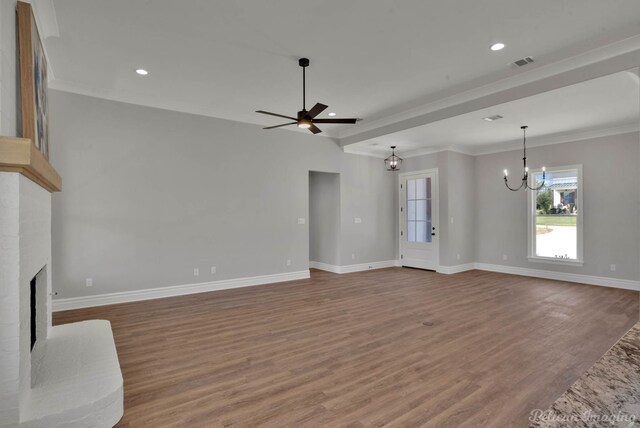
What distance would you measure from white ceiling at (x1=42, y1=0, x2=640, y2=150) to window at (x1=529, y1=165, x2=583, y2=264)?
12.1ft

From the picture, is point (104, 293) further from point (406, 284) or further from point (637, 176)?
point (637, 176)

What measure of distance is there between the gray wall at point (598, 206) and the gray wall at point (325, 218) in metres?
3.79

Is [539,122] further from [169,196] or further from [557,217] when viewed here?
[169,196]

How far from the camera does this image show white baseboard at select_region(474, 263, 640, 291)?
6025mm

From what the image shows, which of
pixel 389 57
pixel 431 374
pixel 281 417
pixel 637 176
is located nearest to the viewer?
pixel 281 417

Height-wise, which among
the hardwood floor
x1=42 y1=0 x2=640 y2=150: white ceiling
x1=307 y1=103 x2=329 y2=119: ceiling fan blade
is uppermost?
x1=42 y1=0 x2=640 y2=150: white ceiling

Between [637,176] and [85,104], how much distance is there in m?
8.99

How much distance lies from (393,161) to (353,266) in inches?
106

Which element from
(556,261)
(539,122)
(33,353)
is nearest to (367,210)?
(539,122)

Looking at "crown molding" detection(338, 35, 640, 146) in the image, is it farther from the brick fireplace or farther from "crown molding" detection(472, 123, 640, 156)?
the brick fireplace

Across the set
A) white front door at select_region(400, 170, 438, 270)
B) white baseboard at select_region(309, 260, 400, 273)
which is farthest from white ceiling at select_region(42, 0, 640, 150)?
white baseboard at select_region(309, 260, 400, 273)

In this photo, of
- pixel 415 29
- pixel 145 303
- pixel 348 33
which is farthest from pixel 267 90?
pixel 145 303

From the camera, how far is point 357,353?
10.6 feet

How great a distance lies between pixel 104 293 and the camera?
4.87 metres
